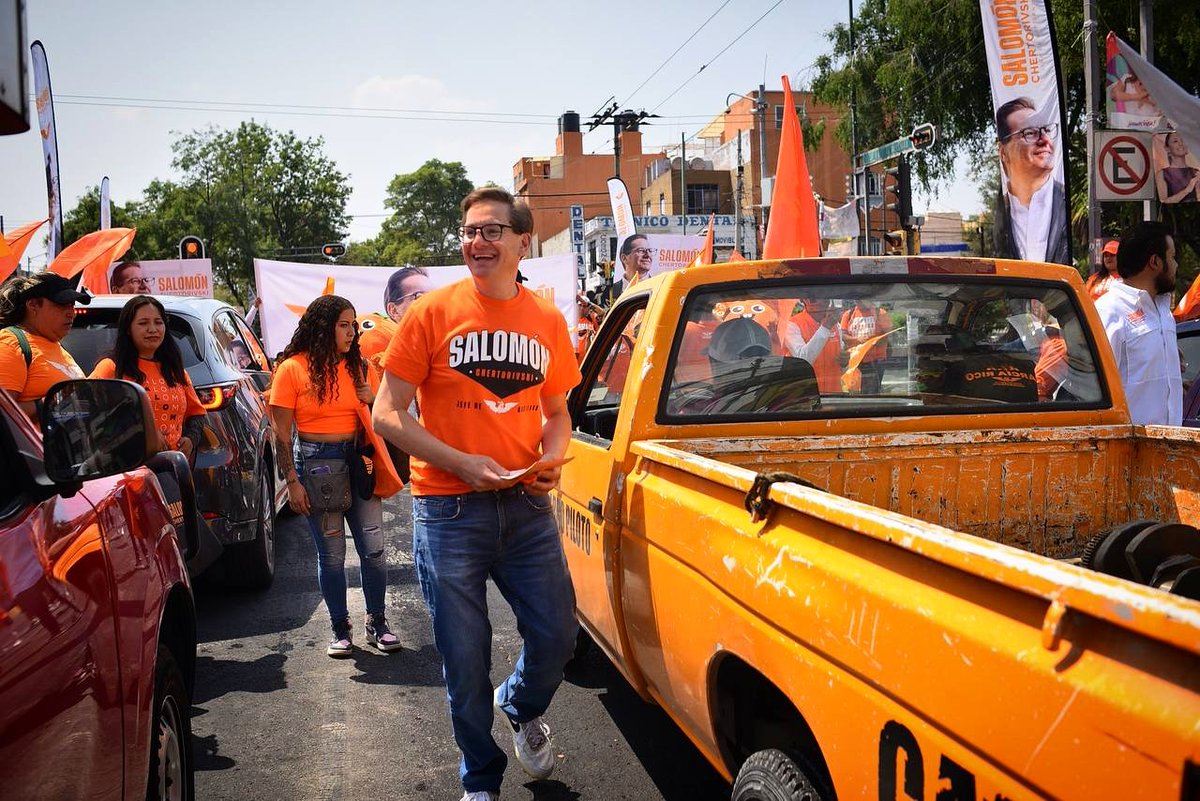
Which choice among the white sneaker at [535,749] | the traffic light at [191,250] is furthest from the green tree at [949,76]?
the white sneaker at [535,749]

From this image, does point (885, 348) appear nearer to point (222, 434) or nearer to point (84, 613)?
point (84, 613)

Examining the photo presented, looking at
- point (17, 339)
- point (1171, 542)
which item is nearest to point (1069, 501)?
point (1171, 542)

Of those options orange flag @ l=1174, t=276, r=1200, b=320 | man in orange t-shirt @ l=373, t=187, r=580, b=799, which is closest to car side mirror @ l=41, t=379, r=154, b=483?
man in orange t-shirt @ l=373, t=187, r=580, b=799

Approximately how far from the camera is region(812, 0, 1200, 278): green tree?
61.9 feet

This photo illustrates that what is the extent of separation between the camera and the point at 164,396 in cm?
555

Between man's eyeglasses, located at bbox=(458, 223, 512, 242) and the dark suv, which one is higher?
man's eyeglasses, located at bbox=(458, 223, 512, 242)

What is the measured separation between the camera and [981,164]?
24344 millimetres

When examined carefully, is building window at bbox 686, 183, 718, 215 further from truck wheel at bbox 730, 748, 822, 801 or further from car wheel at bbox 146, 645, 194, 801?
truck wheel at bbox 730, 748, 822, 801

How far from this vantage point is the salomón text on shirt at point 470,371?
11.0ft

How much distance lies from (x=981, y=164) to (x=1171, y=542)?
77.3 feet

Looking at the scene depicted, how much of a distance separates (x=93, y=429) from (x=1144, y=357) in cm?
484

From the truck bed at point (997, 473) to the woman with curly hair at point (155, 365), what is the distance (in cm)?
321

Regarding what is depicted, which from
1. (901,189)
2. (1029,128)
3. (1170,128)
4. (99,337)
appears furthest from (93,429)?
(901,189)

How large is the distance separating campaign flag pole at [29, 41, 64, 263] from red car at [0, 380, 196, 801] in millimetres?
11616
